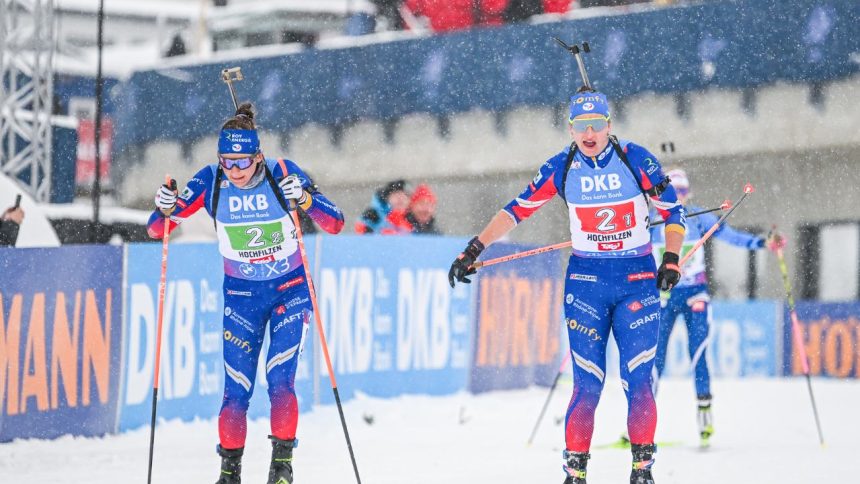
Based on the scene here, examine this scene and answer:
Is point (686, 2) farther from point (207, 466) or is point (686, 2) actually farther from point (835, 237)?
point (207, 466)

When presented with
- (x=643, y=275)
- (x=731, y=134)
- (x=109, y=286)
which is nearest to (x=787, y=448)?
(x=643, y=275)

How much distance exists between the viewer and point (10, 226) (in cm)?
1069

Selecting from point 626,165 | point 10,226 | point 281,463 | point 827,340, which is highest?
point 626,165

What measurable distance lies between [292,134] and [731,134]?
27.7 feet

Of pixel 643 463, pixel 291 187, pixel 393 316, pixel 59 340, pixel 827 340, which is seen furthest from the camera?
pixel 827 340

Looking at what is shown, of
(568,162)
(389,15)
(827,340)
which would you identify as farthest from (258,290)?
(389,15)

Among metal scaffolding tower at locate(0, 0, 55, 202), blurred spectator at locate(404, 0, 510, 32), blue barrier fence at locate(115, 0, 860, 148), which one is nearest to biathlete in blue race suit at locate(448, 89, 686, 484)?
metal scaffolding tower at locate(0, 0, 55, 202)

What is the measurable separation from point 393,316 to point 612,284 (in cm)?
601

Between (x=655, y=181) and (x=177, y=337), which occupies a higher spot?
(x=655, y=181)

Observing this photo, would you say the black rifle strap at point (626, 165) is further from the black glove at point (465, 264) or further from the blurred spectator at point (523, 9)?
the blurred spectator at point (523, 9)

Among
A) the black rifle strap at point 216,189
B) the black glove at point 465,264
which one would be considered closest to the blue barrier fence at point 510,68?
the black glove at point 465,264

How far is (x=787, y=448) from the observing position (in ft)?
33.6

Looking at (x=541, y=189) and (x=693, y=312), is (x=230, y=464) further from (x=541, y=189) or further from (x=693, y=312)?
(x=693, y=312)

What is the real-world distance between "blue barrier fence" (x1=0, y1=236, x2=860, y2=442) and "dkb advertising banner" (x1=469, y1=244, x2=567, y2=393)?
2cm
